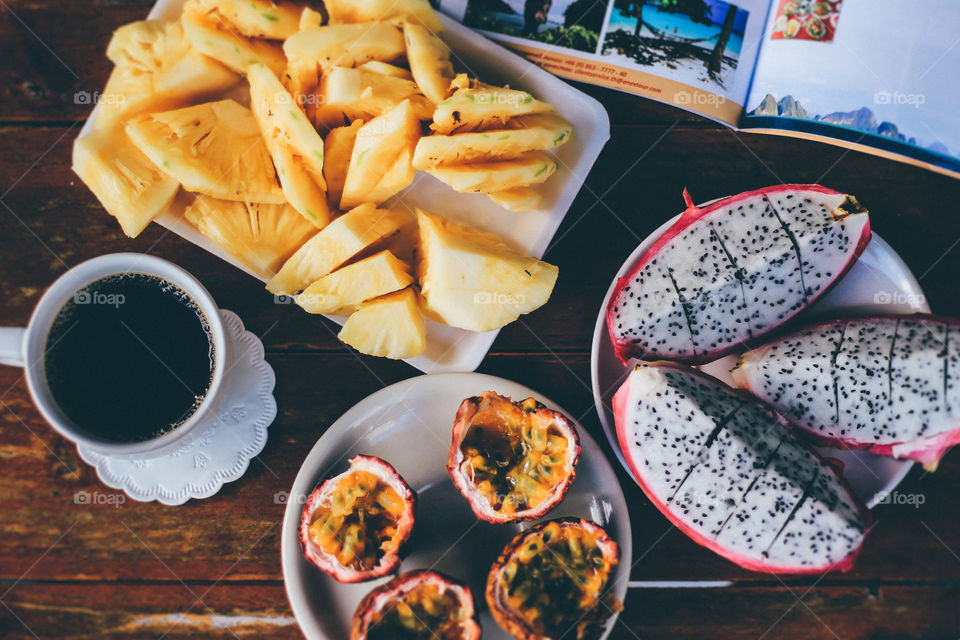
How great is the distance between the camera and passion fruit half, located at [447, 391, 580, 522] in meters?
0.94

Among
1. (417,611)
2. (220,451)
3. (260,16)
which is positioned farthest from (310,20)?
(417,611)

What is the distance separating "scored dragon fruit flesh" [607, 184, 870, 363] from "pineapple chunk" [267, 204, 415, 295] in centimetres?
40

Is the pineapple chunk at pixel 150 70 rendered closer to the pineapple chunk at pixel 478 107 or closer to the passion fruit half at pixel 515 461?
the pineapple chunk at pixel 478 107

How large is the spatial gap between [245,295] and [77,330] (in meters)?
0.28

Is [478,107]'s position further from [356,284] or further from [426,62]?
[356,284]

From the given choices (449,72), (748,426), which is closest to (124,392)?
(449,72)

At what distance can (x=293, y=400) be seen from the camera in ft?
3.75

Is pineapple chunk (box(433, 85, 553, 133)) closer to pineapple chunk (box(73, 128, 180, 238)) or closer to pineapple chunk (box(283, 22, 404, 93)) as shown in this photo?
pineapple chunk (box(283, 22, 404, 93))

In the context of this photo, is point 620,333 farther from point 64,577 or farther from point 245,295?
point 64,577

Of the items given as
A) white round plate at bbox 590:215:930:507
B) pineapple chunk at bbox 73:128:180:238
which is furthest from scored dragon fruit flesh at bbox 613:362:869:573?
pineapple chunk at bbox 73:128:180:238

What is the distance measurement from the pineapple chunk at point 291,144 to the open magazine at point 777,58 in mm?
371

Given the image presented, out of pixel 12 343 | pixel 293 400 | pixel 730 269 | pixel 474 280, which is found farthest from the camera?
pixel 293 400

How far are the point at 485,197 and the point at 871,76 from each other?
2.31ft

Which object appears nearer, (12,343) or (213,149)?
(12,343)
